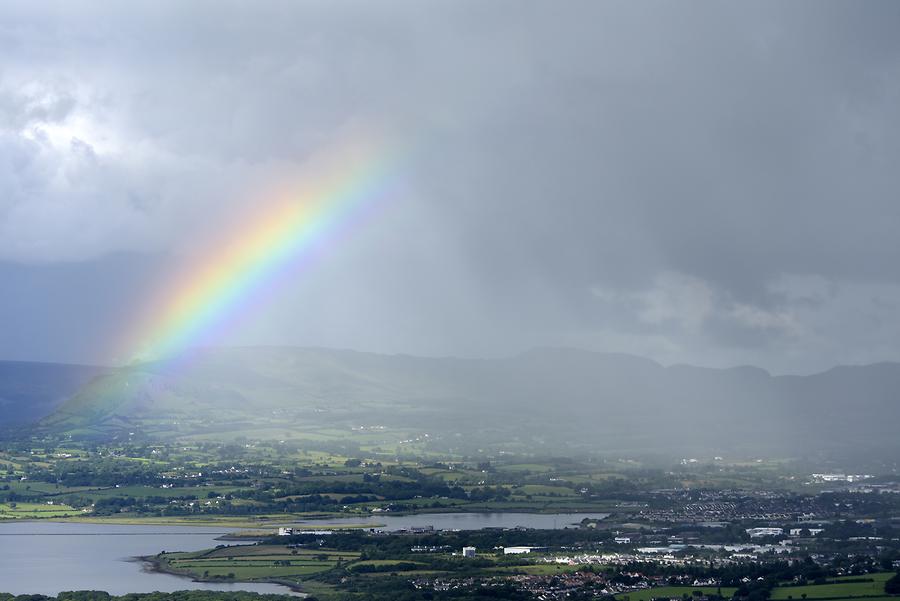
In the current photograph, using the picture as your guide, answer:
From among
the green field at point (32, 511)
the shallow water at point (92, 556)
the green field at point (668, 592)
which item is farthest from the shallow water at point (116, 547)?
the green field at point (668, 592)

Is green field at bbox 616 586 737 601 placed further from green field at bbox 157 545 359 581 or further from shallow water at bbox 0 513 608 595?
green field at bbox 157 545 359 581

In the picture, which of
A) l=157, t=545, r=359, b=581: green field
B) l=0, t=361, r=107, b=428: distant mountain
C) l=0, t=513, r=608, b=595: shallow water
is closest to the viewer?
l=0, t=513, r=608, b=595: shallow water

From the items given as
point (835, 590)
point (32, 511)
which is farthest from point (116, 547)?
point (835, 590)

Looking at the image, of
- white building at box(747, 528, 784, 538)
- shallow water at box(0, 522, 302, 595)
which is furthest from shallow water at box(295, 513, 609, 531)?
white building at box(747, 528, 784, 538)

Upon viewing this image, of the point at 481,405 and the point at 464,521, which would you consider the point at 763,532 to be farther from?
the point at 481,405

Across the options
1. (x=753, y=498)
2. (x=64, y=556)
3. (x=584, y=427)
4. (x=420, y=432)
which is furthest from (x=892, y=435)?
(x=64, y=556)

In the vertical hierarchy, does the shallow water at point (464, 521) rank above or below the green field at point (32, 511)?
below

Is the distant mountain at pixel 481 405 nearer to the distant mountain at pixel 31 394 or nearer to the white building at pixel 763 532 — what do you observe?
the distant mountain at pixel 31 394

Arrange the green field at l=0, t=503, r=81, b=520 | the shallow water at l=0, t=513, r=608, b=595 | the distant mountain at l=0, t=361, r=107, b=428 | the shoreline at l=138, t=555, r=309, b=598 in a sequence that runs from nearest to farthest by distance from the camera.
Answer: the shoreline at l=138, t=555, r=309, b=598
the shallow water at l=0, t=513, r=608, b=595
the green field at l=0, t=503, r=81, b=520
the distant mountain at l=0, t=361, r=107, b=428
